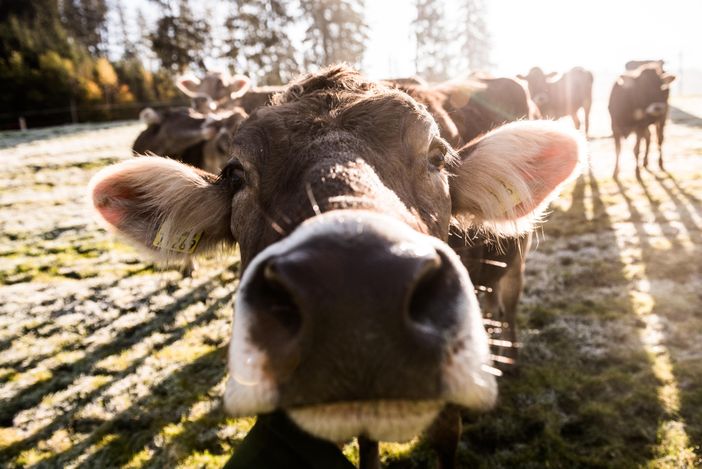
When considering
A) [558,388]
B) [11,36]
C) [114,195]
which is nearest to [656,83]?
[558,388]

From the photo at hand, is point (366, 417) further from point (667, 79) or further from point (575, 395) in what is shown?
point (667, 79)

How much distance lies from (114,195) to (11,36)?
4433 cm

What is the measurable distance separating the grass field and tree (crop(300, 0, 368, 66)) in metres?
34.7

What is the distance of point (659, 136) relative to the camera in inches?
450

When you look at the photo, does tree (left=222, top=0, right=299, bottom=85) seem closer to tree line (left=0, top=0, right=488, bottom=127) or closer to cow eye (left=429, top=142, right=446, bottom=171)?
tree line (left=0, top=0, right=488, bottom=127)

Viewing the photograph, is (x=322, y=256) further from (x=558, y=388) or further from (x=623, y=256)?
(x=623, y=256)

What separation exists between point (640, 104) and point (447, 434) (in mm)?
11397

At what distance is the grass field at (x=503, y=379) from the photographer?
3512 mm

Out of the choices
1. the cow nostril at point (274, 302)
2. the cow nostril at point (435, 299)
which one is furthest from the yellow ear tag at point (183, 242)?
the cow nostril at point (435, 299)

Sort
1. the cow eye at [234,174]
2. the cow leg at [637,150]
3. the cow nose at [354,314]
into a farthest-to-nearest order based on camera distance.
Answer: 1. the cow leg at [637,150]
2. the cow eye at [234,174]
3. the cow nose at [354,314]

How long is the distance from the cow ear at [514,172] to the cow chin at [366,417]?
68.4 inches

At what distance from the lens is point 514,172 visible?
2.71 metres

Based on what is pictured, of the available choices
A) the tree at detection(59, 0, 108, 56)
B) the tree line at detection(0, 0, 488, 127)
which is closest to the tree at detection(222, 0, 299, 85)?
the tree line at detection(0, 0, 488, 127)

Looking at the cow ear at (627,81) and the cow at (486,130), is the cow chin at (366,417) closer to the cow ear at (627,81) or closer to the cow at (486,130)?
the cow at (486,130)
